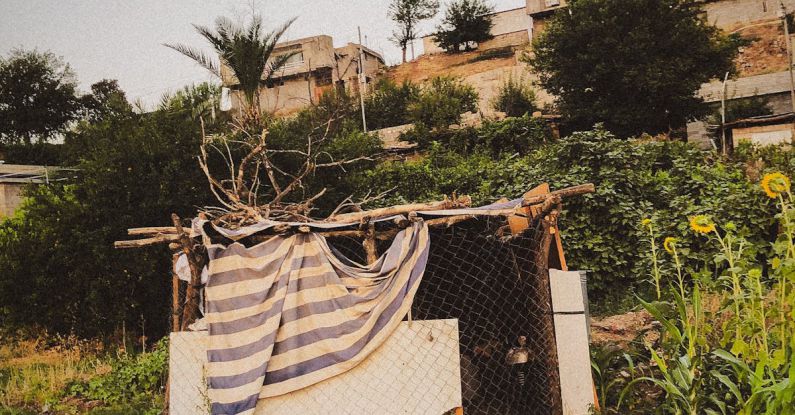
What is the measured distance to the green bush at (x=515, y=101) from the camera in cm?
2602

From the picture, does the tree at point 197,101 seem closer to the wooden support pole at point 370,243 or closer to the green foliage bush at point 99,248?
the green foliage bush at point 99,248

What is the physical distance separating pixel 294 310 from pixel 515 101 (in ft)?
76.0

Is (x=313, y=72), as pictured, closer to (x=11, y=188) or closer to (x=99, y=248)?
(x=11, y=188)

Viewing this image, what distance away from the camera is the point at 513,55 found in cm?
3478

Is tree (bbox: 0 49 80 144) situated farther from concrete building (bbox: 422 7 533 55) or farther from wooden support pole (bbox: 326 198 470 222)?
wooden support pole (bbox: 326 198 470 222)

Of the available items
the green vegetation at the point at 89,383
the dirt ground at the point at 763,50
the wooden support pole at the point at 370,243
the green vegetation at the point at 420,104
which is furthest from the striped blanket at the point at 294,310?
the dirt ground at the point at 763,50

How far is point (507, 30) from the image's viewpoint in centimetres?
3853

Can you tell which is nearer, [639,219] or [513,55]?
[639,219]

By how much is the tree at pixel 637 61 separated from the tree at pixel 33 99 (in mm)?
25912

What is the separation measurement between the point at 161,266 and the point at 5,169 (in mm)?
12230

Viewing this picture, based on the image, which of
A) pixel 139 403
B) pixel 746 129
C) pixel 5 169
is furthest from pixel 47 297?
pixel 746 129

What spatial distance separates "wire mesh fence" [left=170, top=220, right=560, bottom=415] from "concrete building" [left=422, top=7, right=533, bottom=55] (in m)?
33.3

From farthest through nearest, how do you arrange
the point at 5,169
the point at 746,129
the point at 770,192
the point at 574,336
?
the point at 5,169 → the point at 746,129 → the point at 574,336 → the point at 770,192

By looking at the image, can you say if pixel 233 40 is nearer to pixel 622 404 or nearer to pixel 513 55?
pixel 622 404
